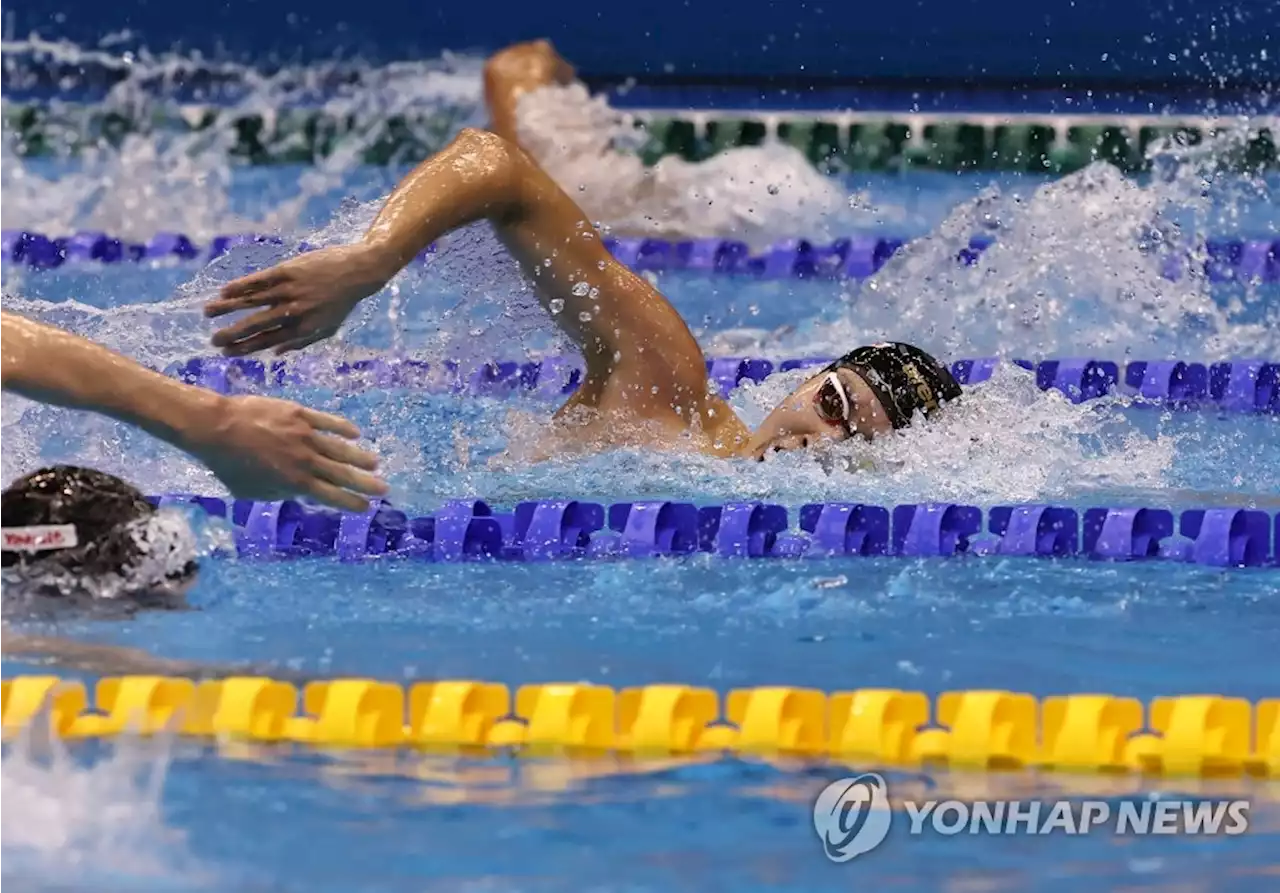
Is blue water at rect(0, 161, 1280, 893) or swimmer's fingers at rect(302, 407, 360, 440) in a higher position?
swimmer's fingers at rect(302, 407, 360, 440)

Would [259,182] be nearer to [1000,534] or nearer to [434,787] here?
[1000,534]

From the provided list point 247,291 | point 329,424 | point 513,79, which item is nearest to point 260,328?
point 247,291

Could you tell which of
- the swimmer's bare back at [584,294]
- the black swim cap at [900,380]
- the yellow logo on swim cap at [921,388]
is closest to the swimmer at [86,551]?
the swimmer's bare back at [584,294]

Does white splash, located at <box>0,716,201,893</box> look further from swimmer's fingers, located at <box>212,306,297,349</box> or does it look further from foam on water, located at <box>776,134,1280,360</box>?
foam on water, located at <box>776,134,1280,360</box>

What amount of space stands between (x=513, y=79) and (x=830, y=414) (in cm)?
418

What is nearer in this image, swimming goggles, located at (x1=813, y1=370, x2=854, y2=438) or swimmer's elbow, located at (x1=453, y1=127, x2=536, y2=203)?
swimmer's elbow, located at (x1=453, y1=127, x2=536, y2=203)

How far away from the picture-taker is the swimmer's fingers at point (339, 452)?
2596mm

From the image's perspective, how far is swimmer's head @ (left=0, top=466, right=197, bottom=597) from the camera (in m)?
2.89

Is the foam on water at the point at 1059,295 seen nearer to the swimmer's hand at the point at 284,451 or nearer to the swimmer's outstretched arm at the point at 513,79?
the swimmer's outstretched arm at the point at 513,79

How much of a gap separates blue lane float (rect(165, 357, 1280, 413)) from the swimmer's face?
115cm

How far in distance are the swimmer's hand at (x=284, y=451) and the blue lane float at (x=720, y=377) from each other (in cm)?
254

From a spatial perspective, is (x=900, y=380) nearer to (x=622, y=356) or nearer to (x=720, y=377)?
(x=622, y=356)

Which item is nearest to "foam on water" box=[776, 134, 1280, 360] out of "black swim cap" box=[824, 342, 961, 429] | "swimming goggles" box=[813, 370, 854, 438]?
"black swim cap" box=[824, 342, 961, 429]

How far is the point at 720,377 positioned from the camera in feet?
17.9
